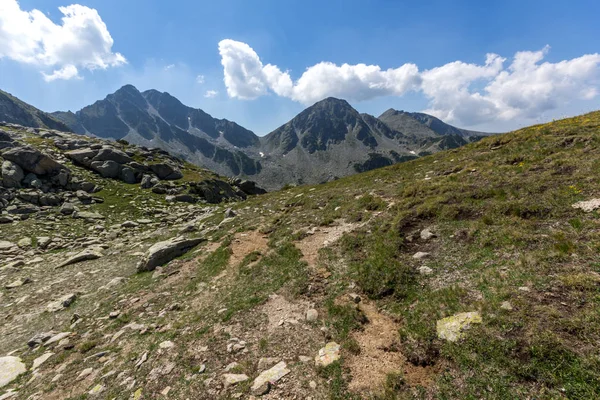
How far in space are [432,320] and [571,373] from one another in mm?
3242

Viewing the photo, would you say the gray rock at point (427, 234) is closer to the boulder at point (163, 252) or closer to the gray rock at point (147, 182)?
the boulder at point (163, 252)

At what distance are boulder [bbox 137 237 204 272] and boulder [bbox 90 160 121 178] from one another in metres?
43.9

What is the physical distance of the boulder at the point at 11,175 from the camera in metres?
37.1

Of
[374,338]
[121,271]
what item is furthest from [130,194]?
[374,338]

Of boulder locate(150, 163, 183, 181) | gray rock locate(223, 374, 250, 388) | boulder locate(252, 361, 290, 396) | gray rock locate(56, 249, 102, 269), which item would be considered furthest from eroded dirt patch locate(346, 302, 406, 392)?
boulder locate(150, 163, 183, 181)

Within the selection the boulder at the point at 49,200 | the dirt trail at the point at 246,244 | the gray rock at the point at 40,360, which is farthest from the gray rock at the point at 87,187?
the gray rock at the point at 40,360

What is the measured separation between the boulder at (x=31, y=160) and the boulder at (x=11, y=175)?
1.22 meters

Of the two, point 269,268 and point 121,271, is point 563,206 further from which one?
point 121,271

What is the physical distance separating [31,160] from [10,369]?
151ft

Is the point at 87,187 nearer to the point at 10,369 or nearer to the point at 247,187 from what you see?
the point at 10,369

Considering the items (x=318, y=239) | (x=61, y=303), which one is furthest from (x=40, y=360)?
(x=318, y=239)

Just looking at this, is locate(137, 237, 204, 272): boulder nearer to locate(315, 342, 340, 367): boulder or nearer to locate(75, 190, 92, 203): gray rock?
locate(315, 342, 340, 367): boulder

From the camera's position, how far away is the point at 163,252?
2009 centimetres

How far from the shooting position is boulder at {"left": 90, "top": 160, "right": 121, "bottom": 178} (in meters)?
53.5
